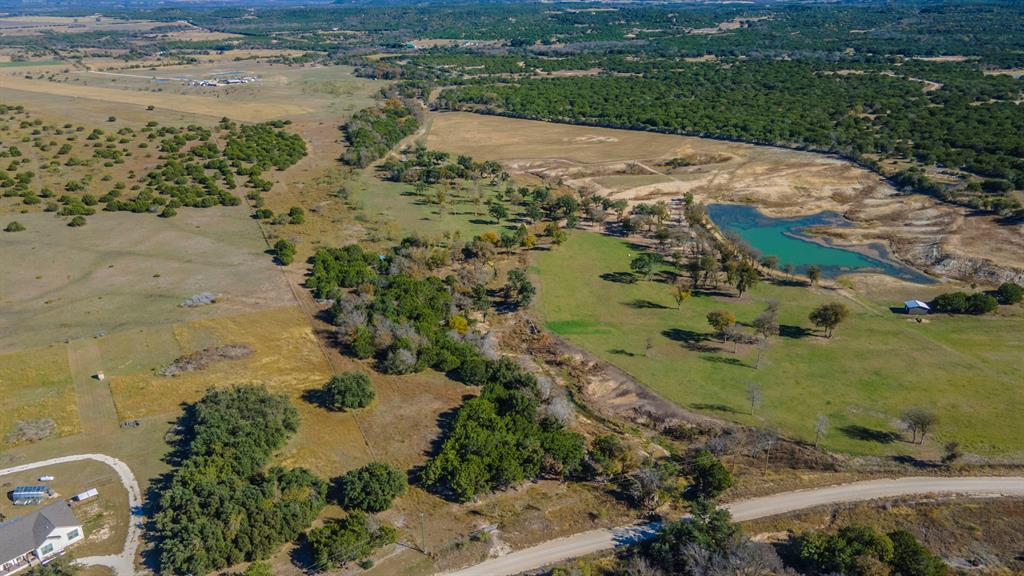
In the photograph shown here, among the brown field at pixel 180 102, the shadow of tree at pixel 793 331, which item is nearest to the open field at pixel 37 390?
the shadow of tree at pixel 793 331

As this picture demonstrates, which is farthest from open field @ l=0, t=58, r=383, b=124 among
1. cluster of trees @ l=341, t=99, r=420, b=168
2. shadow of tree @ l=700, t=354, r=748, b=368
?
shadow of tree @ l=700, t=354, r=748, b=368

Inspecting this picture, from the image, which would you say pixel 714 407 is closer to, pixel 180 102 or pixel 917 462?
pixel 917 462

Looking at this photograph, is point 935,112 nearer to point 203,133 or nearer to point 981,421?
point 981,421

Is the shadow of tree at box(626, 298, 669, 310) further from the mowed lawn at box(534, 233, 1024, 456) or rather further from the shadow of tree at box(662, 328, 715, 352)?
the shadow of tree at box(662, 328, 715, 352)

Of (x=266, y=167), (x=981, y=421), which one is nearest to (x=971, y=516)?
(x=981, y=421)

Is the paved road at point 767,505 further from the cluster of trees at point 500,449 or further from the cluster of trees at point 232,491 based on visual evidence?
the cluster of trees at point 232,491

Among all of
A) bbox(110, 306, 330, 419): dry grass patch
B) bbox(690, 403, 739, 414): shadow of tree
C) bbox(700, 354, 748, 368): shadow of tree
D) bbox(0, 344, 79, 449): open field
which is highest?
bbox(700, 354, 748, 368): shadow of tree

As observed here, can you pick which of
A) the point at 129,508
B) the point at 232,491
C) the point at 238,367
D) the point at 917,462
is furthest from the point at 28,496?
the point at 917,462
